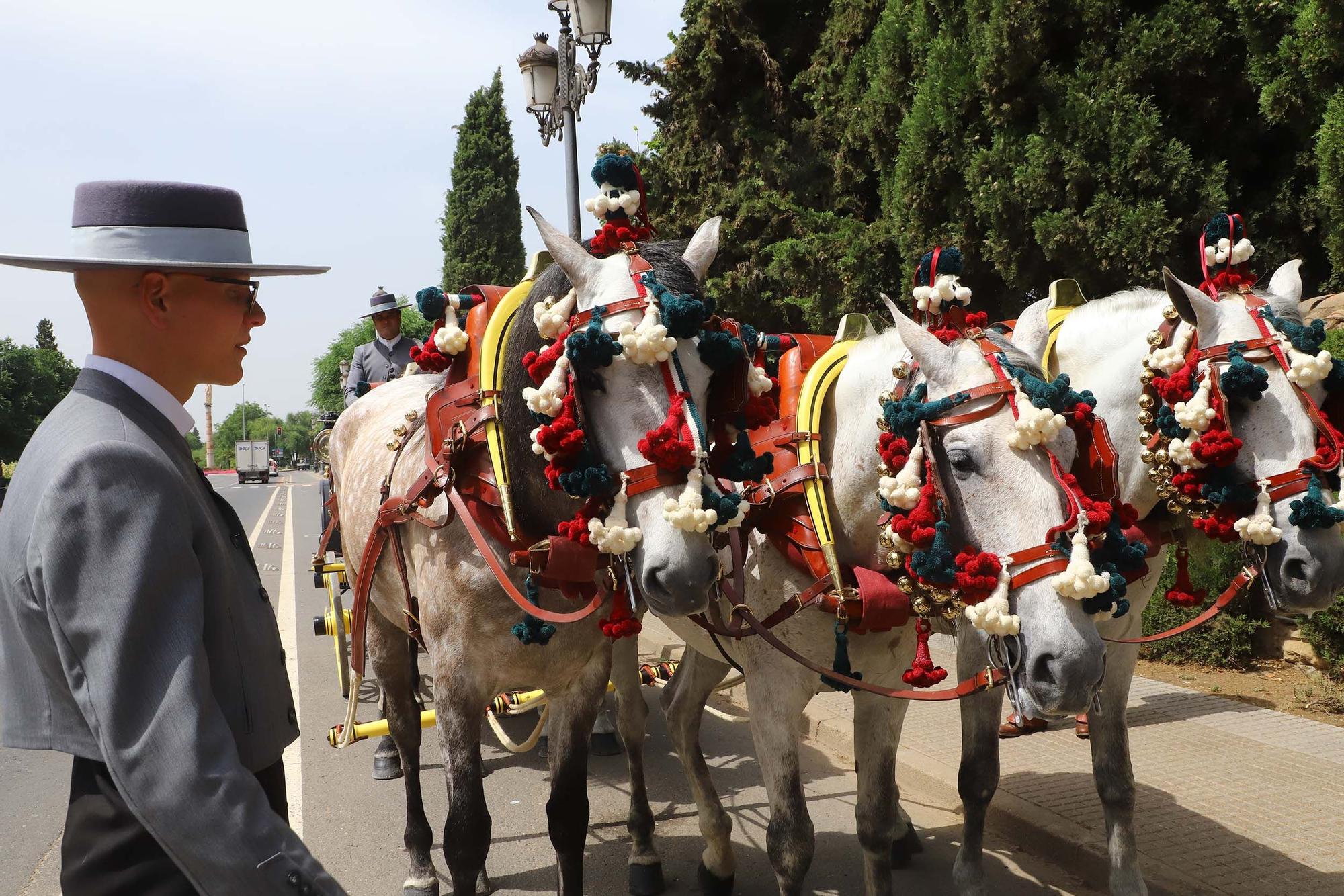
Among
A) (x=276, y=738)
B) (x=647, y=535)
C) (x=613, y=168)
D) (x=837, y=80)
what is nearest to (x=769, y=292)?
(x=837, y=80)

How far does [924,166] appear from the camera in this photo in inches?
307

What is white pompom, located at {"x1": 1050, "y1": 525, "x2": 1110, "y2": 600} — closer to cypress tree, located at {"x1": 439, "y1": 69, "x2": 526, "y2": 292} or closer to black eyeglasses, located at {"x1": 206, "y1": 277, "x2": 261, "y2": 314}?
black eyeglasses, located at {"x1": 206, "y1": 277, "x2": 261, "y2": 314}

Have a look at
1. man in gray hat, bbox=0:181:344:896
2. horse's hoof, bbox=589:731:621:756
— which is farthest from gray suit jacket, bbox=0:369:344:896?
horse's hoof, bbox=589:731:621:756

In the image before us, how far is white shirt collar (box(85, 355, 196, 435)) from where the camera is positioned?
5.04 ft

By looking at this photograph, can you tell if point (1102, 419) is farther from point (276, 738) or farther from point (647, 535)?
point (276, 738)

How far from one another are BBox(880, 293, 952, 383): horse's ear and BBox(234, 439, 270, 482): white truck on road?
62.2 meters

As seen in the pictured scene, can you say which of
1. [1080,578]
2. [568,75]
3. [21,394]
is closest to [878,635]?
[1080,578]

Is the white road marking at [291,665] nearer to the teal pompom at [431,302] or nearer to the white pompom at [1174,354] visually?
the teal pompom at [431,302]

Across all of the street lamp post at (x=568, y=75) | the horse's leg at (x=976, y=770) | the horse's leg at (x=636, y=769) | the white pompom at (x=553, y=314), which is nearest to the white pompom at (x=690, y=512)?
the white pompom at (x=553, y=314)

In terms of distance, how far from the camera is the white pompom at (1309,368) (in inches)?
129

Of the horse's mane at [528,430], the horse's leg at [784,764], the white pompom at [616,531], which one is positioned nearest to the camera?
the white pompom at [616,531]

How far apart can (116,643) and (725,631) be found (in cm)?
203

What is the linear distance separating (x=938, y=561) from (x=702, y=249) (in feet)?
3.75

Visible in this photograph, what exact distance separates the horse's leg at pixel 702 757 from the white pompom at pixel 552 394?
7.05 ft
